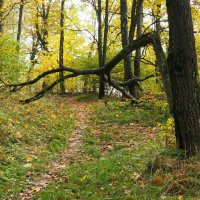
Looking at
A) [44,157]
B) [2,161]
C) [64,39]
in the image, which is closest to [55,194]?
[2,161]

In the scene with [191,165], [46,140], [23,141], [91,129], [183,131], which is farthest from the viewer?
[91,129]

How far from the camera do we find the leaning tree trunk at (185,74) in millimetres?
6289

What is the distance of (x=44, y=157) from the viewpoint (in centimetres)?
814

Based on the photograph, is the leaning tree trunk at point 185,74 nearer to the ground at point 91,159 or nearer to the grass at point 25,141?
the ground at point 91,159

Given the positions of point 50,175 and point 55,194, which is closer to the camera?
point 55,194

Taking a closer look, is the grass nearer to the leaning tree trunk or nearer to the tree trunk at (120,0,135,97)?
the leaning tree trunk

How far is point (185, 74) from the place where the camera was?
634cm

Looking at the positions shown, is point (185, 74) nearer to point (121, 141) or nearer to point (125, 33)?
point (121, 141)

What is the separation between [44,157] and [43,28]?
23.0m

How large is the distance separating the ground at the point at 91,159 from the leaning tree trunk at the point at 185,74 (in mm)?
458

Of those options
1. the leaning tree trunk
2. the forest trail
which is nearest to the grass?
the forest trail

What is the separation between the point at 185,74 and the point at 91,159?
10.6ft

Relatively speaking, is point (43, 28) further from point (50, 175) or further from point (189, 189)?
point (189, 189)

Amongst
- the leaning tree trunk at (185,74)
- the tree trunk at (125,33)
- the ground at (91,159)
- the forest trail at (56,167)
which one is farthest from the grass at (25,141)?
the tree trunk at (125,33)
